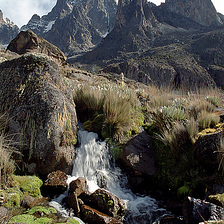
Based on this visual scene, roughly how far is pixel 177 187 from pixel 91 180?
6.43ft

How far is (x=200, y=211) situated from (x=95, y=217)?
5.60 feet

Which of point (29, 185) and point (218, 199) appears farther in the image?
point (29, 185)

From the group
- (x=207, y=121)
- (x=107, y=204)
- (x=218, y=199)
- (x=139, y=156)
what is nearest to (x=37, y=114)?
(x=107, y=204)

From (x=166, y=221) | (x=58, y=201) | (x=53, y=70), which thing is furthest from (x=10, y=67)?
(x=166, y=221)

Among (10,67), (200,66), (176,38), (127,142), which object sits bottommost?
(127,142)

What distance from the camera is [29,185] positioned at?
336 centimetres

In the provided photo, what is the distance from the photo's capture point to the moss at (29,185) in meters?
3.27

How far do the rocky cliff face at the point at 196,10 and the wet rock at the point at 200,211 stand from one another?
160247 millimetres

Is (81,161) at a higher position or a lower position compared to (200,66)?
lower

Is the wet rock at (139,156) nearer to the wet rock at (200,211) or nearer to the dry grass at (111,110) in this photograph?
the dry grass at (111,110)

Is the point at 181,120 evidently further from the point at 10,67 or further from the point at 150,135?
the point at 10,67

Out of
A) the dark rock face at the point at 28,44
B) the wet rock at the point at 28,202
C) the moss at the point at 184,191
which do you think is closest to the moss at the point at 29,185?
the wet rock at the point at 28,202

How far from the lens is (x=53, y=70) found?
15.9 ft

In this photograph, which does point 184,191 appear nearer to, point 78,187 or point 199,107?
point 78,187
